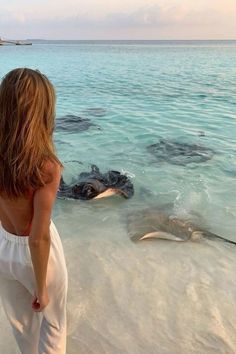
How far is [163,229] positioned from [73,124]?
24.1ft

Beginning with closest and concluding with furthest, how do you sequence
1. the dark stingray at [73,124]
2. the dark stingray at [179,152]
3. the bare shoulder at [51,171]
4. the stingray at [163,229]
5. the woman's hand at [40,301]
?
the bare shoulder at [51,171], the woman's hand at [40,301], the stingray at [163,229], the dark stingray at [179,152], the dark stingray at [73,124]

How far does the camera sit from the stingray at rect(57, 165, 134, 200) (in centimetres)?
620

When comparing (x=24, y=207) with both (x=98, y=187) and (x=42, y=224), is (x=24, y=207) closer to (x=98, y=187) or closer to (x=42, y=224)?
(x=42, y=224)

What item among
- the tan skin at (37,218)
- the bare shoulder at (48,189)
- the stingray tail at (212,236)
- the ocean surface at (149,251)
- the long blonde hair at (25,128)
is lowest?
the ocean surface at (149,251)

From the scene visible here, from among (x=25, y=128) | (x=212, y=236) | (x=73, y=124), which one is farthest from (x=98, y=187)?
(x=73, y=124)

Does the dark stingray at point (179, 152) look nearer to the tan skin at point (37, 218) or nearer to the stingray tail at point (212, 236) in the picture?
the stingray tail at point (212, 236)

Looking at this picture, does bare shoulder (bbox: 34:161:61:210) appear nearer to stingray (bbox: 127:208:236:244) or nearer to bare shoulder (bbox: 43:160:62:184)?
bare shoulder (bbox: 43:160:62:184)

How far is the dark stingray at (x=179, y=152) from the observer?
8477 mm

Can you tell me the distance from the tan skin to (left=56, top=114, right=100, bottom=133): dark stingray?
899cm

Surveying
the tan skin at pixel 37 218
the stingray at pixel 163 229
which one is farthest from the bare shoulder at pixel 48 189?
the stingray at pixel 163 229

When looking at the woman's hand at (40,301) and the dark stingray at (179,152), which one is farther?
the dark stingray at (179,152)

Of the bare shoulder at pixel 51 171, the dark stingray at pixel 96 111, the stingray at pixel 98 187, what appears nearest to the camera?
the bare shoulder at pixel 51 171

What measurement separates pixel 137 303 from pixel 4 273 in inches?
71.6

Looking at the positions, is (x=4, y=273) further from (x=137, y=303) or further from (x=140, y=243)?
(x=140, y=243)
